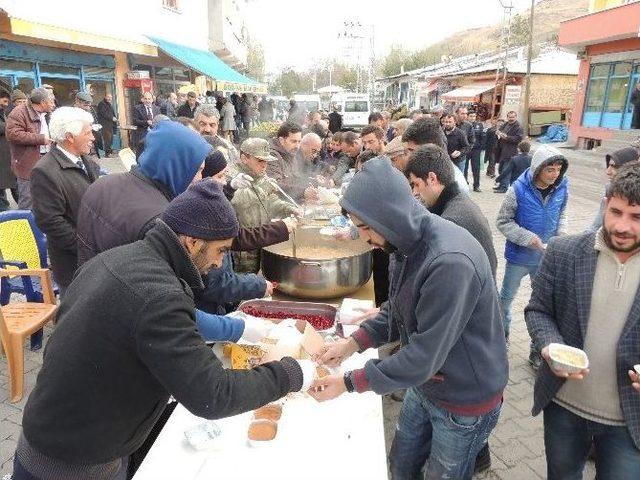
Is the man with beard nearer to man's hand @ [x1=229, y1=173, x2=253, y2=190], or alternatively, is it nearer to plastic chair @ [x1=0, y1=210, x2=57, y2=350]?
man's hand @ [x1=229, y1=173, x2=253, y2=190]

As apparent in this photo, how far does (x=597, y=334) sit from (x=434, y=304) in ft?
2.67

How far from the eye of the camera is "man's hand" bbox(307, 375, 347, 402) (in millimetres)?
1842

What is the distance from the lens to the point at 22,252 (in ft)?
13.3

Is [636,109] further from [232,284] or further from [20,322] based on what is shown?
[20,322]

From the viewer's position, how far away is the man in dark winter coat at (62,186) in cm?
318

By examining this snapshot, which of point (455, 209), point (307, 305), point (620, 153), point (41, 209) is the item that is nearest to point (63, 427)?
point (307, 305)

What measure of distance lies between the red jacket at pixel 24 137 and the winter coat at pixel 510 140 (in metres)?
9.63

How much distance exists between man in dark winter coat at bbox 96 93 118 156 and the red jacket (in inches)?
263

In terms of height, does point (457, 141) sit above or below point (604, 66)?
below

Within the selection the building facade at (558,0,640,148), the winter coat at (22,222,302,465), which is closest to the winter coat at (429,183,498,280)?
the winter coat at (22,222,302,465)

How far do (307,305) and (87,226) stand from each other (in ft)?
4.23

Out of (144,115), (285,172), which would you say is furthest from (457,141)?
(144,115)

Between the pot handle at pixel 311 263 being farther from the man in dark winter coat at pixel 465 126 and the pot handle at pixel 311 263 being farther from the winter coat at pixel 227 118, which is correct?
the winter coat at pixel 227 118

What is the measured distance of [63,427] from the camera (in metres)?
1.44
